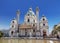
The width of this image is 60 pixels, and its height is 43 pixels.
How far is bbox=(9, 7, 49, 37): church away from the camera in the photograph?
799 centimetres

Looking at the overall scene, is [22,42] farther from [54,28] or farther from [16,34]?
[54,28]

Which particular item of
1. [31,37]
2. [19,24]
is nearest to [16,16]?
[19,24]

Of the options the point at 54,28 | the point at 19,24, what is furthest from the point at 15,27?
the point at 54,28

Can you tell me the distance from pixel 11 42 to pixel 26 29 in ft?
3.48

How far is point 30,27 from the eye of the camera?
323 inches

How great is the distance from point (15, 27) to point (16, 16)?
0.55 meters

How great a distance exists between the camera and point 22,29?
27.3ft

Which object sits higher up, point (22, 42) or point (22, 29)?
point (22, 29)

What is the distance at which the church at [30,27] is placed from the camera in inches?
315

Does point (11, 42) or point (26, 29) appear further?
point (26, 29)

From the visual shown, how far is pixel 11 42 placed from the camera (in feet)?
24.5

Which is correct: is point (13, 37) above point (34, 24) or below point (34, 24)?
below

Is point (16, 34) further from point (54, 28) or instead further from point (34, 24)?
point (54, 28)

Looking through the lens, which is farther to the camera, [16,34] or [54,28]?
[16,34]
